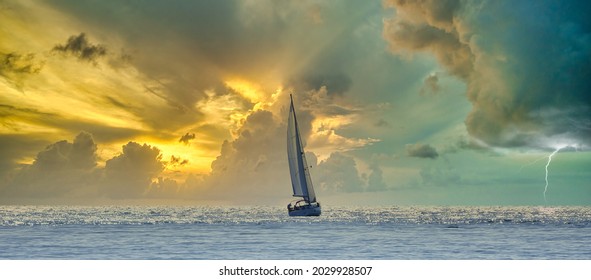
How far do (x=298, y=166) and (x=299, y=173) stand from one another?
1.15 meters

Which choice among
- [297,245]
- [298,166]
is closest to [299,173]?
[298,166]

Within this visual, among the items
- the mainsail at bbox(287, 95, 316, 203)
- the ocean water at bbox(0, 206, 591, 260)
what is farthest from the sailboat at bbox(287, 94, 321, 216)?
the ocean water at bbox(0, 206, 591, 260)

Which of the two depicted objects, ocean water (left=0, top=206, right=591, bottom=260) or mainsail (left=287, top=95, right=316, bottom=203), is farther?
mainsail (left=287, top=95, right=316, bottom=203)

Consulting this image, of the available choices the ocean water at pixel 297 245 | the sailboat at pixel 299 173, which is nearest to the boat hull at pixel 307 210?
the sailboat at pixel 299 173

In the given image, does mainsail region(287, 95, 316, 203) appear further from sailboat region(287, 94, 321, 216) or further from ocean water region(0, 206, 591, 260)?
ocean water region(0, 206, 591, 260)

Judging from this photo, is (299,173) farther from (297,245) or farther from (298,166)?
(297,245)

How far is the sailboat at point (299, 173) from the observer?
366ft

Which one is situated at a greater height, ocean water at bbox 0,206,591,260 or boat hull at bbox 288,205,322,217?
boat hull at bbox 288,205,322,217

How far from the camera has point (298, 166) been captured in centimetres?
11475

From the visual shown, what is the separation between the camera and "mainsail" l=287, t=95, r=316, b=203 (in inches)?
4385
